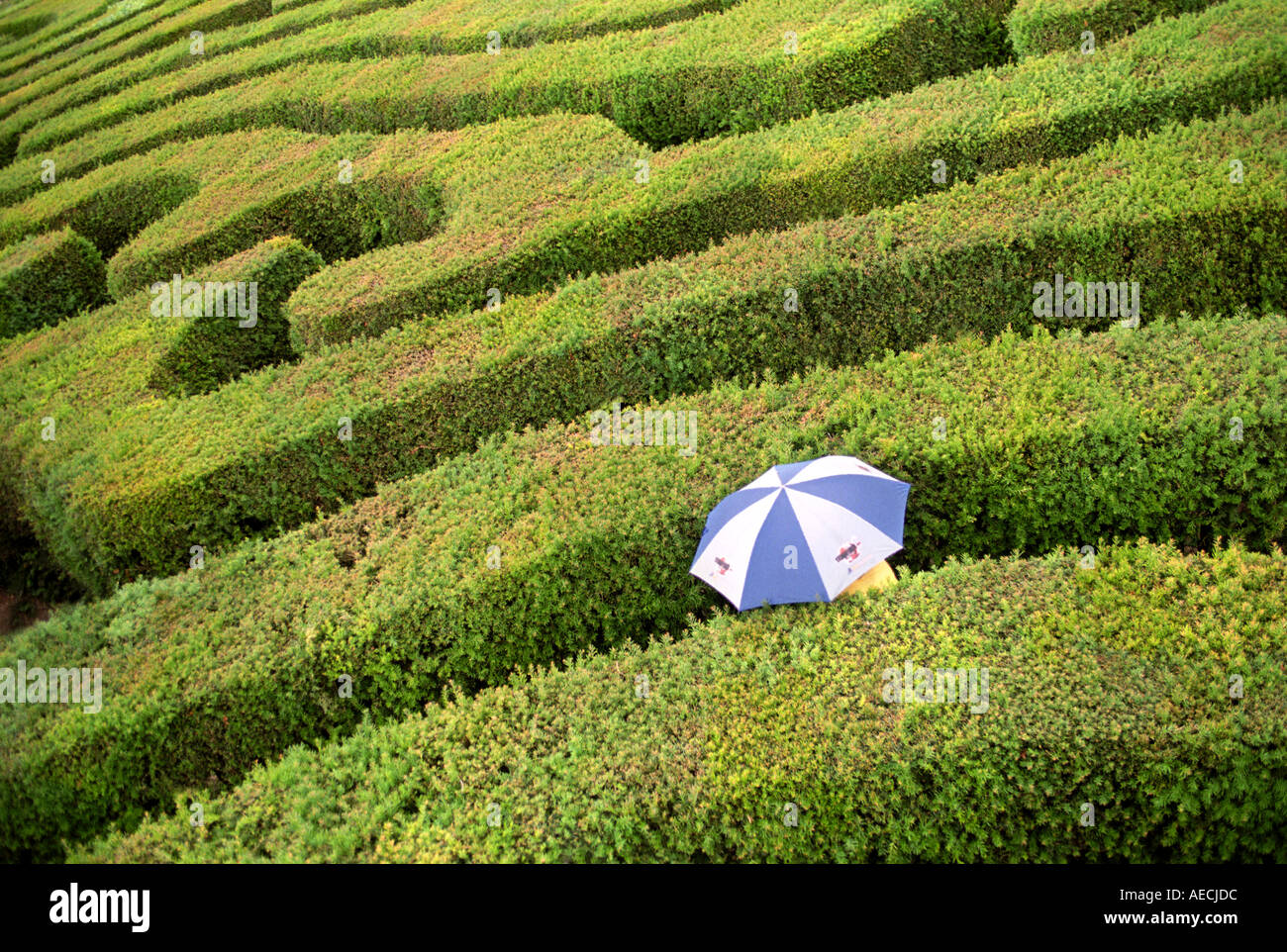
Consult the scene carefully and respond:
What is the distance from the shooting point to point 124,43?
24.8 metres

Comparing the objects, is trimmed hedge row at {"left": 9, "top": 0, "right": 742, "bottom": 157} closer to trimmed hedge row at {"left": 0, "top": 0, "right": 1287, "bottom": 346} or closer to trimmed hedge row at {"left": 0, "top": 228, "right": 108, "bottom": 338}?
trimmed hedge row at {"left": 0, "top": 0, "right": 1287, "bottom": 346}

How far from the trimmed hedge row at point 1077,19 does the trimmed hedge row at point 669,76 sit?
3.03ft

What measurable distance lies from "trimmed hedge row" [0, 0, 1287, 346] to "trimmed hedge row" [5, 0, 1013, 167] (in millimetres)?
1232

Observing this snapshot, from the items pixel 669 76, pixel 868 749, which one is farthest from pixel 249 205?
pixel 868 749

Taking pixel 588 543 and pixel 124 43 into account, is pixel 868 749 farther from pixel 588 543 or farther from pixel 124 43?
pixel 124 43

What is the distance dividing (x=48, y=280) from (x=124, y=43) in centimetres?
1254

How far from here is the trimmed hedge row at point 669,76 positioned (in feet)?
43.7

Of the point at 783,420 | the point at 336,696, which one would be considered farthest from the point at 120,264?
the point at 783,420

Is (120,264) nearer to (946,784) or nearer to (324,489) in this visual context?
(324,489)

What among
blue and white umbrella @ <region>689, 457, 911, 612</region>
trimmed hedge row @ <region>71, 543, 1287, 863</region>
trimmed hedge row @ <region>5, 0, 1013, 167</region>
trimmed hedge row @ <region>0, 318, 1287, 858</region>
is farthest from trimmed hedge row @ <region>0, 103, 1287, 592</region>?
trimmed hedge row @ <region>5, 0, 1013, 167</region>

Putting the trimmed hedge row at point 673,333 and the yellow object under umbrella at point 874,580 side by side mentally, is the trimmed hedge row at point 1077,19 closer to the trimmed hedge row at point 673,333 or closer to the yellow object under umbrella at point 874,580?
the trimmed hedge row at point 673,333
